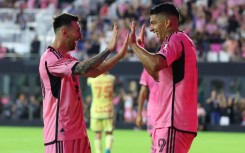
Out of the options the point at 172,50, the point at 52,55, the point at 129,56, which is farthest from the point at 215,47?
the point at 172,50

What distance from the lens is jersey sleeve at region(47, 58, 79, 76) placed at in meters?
8.86

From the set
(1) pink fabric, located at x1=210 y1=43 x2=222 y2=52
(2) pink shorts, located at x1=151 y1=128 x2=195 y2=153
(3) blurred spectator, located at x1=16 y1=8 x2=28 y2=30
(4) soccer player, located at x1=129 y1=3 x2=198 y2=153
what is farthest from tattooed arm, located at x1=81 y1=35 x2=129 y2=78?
(3) blurred spectator, located at x1=16 y1=8 x2=28 y2=30

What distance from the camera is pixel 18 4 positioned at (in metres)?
35.8

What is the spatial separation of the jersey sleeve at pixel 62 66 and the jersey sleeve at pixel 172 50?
1.02 m

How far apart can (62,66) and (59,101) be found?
37 centimetres

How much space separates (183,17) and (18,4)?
292 inches

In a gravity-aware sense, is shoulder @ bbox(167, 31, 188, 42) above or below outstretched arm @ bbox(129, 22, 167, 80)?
above

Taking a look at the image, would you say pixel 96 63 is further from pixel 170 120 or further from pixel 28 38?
pixel 28 38

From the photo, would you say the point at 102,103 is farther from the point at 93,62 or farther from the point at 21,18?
the point at 21,18

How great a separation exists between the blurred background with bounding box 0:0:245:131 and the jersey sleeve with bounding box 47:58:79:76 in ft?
69.0

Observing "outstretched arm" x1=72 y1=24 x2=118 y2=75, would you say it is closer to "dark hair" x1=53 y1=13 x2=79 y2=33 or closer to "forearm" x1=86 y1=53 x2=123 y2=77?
"forearm" x1=86 y1=53 x2=123 y2=77

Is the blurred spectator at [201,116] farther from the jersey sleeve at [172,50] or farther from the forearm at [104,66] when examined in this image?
the jersey sleeve at [172,50]

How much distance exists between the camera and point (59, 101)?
8.98 m

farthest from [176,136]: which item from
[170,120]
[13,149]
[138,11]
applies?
[138,11]
